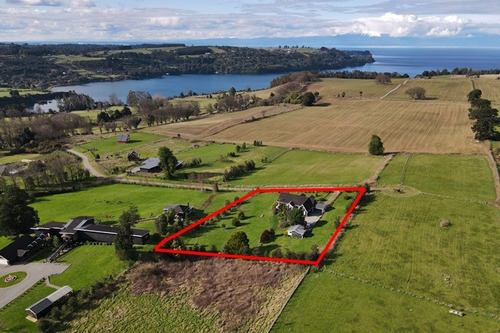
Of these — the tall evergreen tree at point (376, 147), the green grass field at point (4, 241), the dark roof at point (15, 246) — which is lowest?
the green grass field at point (4, 241)

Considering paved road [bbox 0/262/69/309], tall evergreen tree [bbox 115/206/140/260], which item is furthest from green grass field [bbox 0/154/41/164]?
tall evergreen tree [bbox 115/206/140/260]

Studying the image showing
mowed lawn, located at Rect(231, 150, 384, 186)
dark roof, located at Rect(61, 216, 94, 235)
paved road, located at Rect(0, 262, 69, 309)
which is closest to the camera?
paved road, located at Rect(0, 262, 69, 309)

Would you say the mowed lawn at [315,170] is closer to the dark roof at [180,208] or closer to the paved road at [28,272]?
the dark roof at [180,208]

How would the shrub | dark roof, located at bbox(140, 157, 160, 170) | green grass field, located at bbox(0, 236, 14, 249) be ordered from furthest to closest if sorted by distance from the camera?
dark roof, located at bbox(140, 157, 160, 170) < the shrub < green grass field, located at bbox(0, 236, 14, 249)

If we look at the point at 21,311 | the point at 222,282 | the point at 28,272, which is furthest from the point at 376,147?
the point at 21,311

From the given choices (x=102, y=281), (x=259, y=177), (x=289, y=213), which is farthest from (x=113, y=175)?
(x=289, y=213)

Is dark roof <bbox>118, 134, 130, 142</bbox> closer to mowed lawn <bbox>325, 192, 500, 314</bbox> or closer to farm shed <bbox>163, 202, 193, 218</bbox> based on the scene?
farm shed <bbox>163, 202, 193, 218</bbox>

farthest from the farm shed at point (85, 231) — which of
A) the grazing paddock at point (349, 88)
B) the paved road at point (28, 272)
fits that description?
the grazing paddock at point (349, 88)
